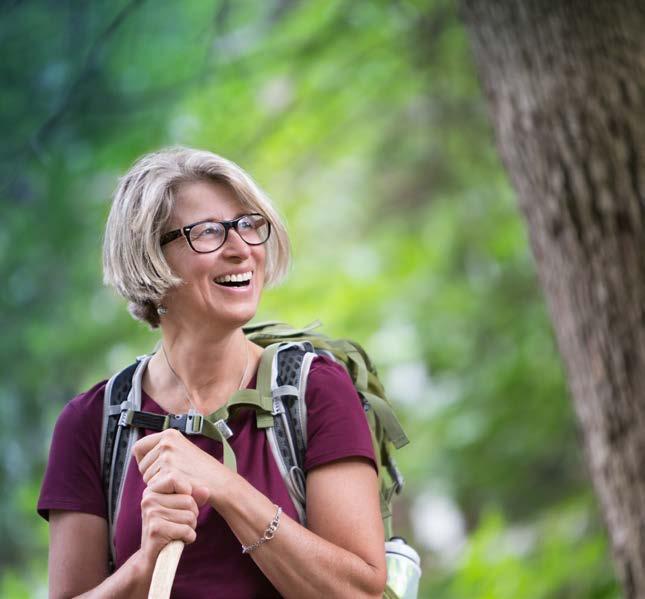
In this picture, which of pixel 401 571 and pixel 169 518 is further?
pixel 401 571

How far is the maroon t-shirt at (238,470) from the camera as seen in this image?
6.63ft

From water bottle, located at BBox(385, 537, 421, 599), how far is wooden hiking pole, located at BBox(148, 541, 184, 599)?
0.56m

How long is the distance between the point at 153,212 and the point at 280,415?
51 cm

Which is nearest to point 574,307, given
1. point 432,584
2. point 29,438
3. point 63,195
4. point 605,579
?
point 605,579

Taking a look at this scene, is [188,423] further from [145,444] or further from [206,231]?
[206,231]

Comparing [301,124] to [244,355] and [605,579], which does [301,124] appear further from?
[244,355]

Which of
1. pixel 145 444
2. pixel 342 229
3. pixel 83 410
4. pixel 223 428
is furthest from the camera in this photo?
pixel 342 229

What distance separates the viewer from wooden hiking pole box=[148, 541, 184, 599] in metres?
1.83

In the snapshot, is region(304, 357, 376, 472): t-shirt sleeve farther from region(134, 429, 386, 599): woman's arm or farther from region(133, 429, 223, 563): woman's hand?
region(133, 429, 223, 563): woman's hand

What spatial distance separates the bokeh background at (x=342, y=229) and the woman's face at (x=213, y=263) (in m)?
2.37

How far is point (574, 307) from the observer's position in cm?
357

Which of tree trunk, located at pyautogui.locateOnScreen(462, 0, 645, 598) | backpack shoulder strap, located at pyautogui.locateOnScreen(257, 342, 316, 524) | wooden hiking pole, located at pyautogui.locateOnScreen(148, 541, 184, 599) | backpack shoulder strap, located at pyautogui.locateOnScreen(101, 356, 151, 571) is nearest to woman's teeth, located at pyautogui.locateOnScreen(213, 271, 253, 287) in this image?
backpack shoulder strap, located at pyautogui.locateOnScreen(257, 342, 316, 524)

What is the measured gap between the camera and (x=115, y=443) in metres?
2.17

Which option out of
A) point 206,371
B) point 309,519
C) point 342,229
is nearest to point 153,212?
point 206,371
